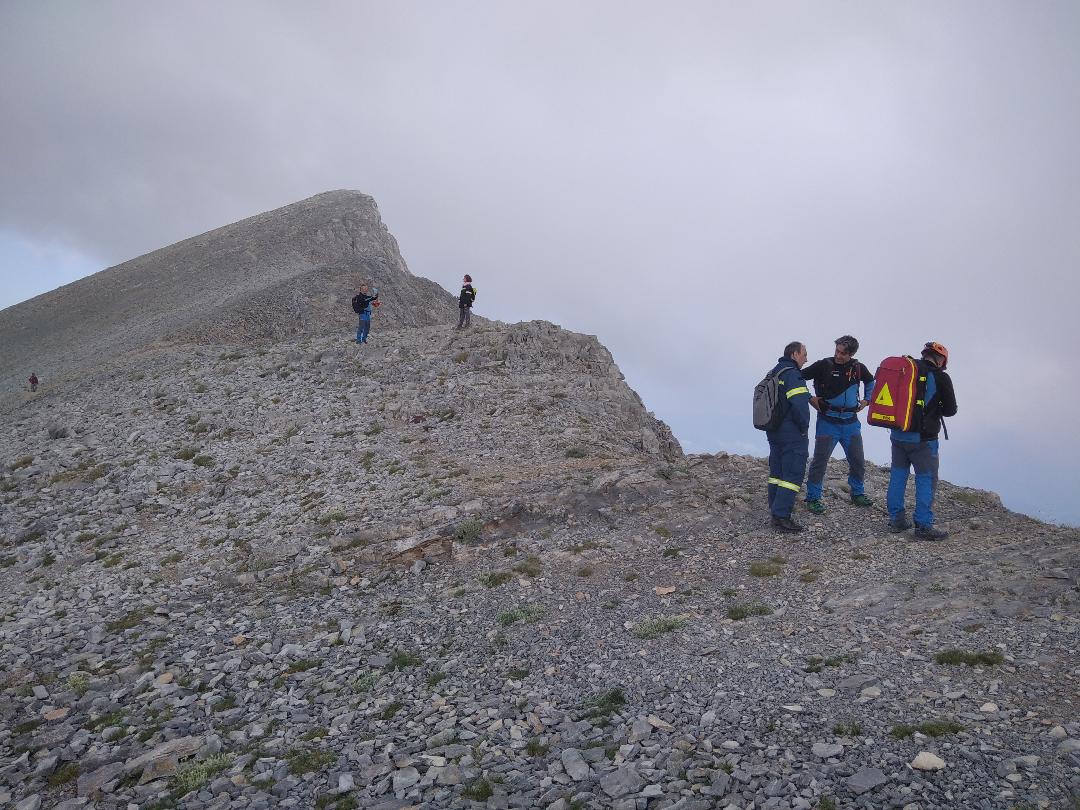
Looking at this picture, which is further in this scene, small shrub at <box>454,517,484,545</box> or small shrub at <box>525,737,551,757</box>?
small shrub at <box>454,517,484,545</box>

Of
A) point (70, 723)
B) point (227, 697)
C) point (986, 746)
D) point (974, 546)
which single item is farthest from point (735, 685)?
point (70, 723)

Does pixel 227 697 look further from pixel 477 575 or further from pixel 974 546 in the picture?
pixel 974 546

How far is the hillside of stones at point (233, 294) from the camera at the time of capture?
130ft

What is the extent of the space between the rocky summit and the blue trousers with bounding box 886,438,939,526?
0.69m

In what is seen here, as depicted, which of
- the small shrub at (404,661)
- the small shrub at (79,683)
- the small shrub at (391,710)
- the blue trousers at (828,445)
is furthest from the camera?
the blue trousers at (828,445)

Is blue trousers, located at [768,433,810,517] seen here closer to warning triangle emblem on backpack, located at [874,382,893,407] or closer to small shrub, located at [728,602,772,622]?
warning triangle emblem on backpack, located at [874,382,893,407]

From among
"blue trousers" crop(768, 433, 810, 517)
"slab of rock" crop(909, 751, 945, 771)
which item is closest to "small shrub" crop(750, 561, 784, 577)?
"blue trousers" crop(768, 433, 810, 517)

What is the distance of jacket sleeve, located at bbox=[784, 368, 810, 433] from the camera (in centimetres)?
1316

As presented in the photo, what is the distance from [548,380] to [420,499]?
10.5m

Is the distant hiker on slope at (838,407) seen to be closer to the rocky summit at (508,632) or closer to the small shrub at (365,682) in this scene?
the rocky summit at (508,632)

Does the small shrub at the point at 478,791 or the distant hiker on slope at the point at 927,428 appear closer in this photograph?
the small shrub at the point at 478,791

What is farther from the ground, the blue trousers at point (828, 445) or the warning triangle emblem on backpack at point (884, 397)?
the warning triangle emblem on backpack at point (884, 397)

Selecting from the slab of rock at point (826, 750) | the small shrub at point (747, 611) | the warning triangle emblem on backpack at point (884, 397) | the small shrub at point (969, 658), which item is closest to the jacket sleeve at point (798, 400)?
the warning triangle emblem on backpack at point (884, 397)

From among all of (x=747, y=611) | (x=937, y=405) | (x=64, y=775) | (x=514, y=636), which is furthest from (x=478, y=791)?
(x=937, y=405)
